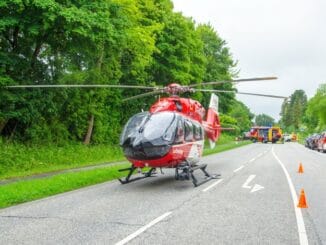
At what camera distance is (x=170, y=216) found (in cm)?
926

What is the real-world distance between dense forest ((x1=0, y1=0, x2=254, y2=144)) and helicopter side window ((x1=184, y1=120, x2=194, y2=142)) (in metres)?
6.37

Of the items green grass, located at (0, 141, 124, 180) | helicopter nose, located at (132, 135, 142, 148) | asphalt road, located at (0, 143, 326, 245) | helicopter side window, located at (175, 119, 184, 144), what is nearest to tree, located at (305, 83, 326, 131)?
green grass, located at (0, 141, 124, 180)

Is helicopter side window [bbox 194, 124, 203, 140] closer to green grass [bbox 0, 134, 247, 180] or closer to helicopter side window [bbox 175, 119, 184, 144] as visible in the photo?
helicopter side window [bbox 175, 119, 184, 144]

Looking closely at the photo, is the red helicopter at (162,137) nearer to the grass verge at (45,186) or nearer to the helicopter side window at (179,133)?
the helicopter side window at (179,133)

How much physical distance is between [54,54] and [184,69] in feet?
57.0

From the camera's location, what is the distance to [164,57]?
3641 centimetres

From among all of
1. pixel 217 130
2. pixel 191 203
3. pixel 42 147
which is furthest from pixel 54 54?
pixel 191 203

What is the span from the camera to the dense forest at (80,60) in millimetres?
18281

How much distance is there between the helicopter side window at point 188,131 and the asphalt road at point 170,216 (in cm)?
188

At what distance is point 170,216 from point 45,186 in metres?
5.23

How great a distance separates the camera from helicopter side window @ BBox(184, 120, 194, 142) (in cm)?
1524

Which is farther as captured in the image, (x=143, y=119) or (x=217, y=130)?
(x=217, y=130)

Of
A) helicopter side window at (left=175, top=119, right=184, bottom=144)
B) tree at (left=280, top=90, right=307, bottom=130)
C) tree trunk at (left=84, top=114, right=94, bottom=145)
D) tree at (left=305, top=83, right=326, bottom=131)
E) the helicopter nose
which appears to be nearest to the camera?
the helicopter nose

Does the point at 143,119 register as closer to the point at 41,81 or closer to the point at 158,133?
the point at 158,133
